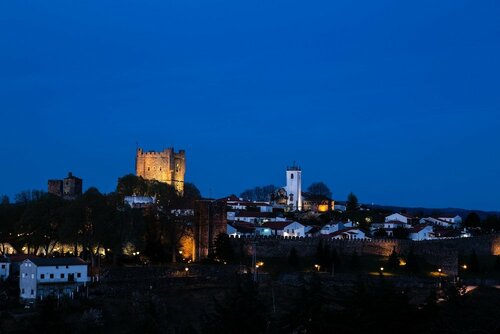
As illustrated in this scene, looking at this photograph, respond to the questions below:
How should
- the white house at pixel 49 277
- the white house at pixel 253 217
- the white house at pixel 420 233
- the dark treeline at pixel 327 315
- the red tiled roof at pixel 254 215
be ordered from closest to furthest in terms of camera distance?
the dark treeline at pixel 327 315 → the white house at pixel 49 277 → the white house at pixel 420 233 → the white house at pixel 253 217 → the red tiled roof at pixel 254 215

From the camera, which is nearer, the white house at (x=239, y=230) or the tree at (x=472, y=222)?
the white house at (x=239, y=230)

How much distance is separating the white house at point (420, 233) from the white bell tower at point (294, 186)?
31883 mm

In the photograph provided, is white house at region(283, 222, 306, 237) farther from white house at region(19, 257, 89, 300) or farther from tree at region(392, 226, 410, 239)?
white house at region(19, 257, 89, 300)

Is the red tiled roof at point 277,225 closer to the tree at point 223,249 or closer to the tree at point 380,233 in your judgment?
the tree at point 380,233

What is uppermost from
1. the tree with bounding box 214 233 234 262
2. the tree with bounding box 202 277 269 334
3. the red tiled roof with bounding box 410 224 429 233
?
the red tiled roof with bounding box 410 224 429 233

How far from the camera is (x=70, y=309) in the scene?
45969 millimetres

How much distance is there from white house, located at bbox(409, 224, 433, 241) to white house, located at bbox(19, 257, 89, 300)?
116ft

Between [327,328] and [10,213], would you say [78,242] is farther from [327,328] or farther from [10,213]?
[327,328]

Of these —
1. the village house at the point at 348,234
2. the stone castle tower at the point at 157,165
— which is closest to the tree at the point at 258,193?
the stone castle tower at the point at 157,165

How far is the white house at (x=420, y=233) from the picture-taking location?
74.9 metres

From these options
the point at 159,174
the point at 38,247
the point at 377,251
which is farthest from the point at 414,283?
the point at 159,174

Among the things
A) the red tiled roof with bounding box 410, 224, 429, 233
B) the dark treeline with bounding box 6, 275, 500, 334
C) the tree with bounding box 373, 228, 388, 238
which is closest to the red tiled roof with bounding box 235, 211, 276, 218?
the tree with bounding box 373, 228, 388, 238

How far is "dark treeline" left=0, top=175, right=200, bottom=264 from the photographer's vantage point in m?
56.2

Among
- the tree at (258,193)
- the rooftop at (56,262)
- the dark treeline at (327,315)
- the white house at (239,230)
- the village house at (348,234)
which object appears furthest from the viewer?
the tree at (258,193)
